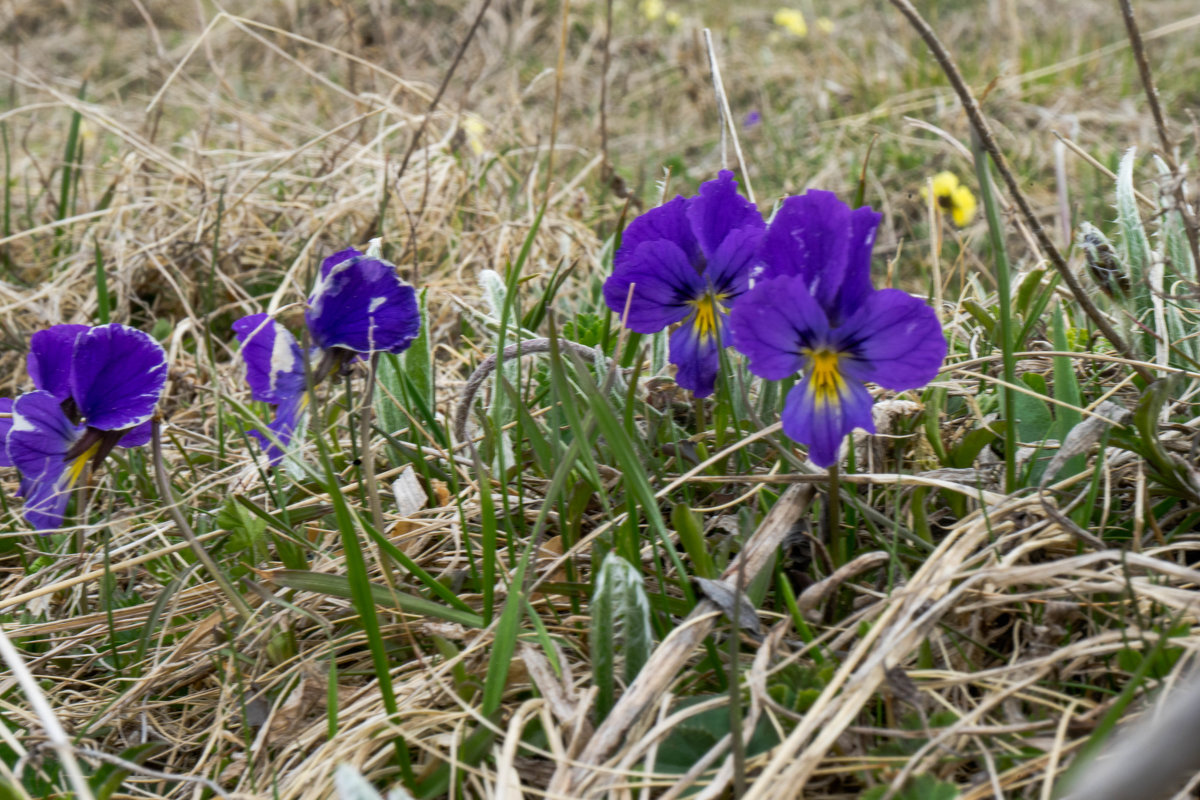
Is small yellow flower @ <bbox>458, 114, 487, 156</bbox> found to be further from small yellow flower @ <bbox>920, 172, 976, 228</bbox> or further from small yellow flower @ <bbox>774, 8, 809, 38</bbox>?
small yellow flower @ <bbox>774, 8, 809, 38</bbox>

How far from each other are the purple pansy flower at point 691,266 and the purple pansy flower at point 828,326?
0.47 feet

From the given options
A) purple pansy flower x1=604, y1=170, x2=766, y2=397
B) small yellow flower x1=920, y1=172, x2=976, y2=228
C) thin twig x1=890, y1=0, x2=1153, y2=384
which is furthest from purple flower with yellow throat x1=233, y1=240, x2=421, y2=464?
small yellow flower x1=920, y1=172, x2=976, y2=228

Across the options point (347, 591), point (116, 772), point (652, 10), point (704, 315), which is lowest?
point (116, 772)

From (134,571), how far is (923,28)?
50.6 inches

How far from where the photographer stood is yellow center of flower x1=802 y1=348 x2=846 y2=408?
0.96 m

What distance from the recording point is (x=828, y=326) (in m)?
0.96

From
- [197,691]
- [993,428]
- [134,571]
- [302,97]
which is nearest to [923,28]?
[993,428]

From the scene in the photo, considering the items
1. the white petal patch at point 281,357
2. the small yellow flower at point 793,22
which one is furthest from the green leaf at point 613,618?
the small yellow flower at point 793,22

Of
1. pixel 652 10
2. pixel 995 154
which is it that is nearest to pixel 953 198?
pixel 995 154

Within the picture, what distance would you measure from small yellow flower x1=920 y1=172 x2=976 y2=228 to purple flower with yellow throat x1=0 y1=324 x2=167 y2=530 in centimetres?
270

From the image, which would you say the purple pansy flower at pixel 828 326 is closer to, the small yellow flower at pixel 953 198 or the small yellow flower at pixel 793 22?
the small yellow flower at pixel 953 198

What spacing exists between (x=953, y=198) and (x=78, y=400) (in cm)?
289

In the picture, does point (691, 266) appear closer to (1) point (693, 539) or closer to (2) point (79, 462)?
(1) point (693, 539)

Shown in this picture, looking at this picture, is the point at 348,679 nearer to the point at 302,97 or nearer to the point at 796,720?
the point at 796,720
